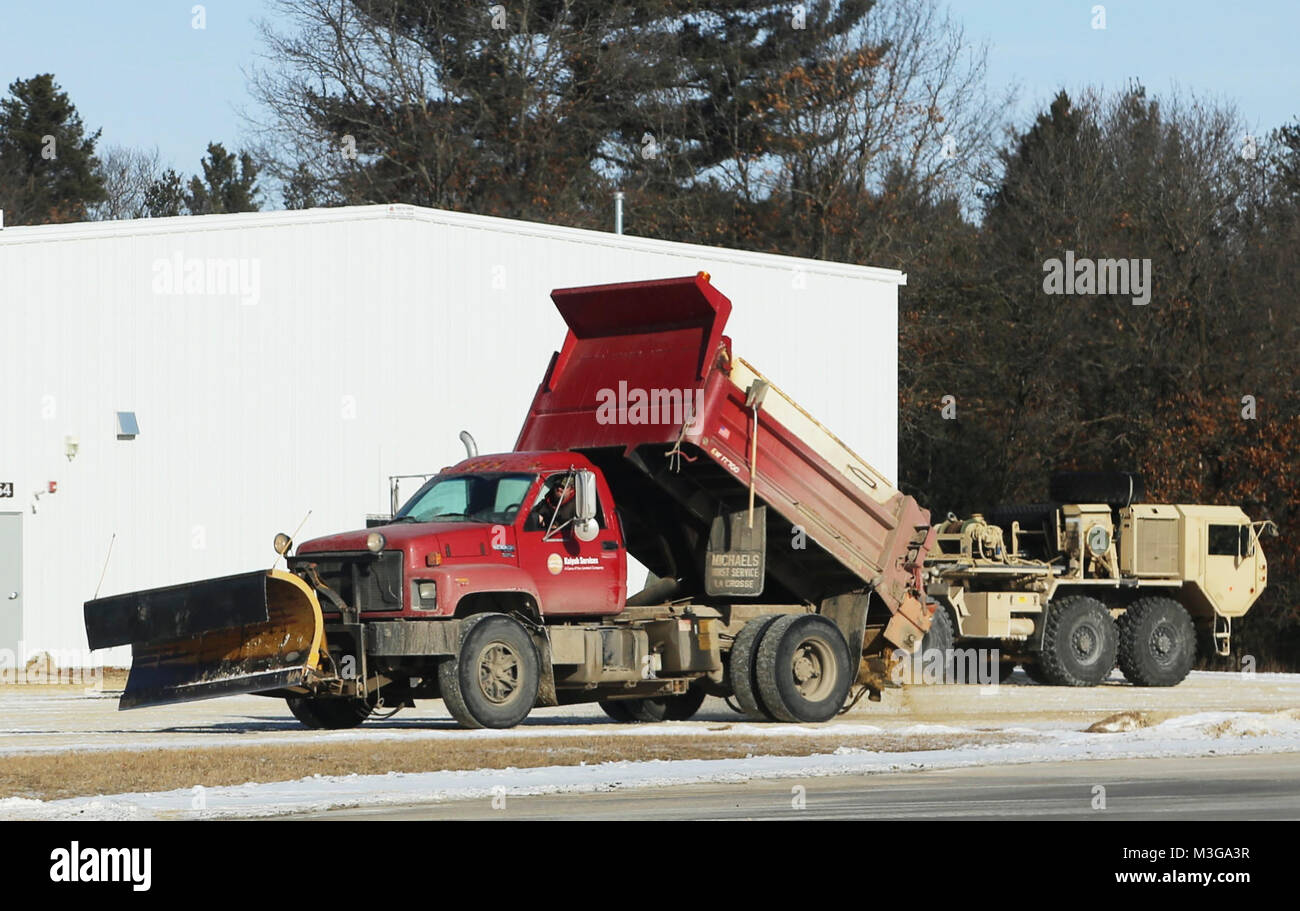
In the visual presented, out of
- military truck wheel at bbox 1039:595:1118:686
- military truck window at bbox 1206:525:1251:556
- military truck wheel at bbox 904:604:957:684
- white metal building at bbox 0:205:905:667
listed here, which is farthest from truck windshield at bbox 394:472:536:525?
military truck window at bbox 1206:525:1251:556

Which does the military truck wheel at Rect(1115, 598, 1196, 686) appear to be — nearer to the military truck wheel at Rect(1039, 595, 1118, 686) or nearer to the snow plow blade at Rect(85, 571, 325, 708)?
the military truck wheel at Rect(1039, 595, 1118, 686)

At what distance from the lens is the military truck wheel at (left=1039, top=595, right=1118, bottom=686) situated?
2767cm

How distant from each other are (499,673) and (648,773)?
12.3ft

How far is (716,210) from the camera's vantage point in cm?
5206

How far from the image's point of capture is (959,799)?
13.1 meters

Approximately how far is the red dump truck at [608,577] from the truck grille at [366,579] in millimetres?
19

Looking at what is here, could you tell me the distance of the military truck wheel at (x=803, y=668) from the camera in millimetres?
19406

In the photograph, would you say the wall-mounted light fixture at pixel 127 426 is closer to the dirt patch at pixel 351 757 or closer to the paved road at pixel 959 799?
the dirt patch at pixel 351 757

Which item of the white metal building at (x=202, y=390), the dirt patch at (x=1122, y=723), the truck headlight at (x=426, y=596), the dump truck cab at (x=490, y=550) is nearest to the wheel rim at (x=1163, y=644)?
the dirt patch at (x=1122, y=723)

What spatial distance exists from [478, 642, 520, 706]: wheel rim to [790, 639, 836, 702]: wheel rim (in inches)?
119

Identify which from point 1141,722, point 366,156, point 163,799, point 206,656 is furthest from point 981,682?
point 366,156

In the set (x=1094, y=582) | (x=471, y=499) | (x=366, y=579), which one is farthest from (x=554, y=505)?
(x=1094, y=582)

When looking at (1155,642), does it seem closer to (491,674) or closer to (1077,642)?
(1077,642)

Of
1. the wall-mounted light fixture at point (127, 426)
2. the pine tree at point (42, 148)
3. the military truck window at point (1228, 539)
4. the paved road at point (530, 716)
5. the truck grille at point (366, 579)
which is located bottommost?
the paved road at point (530, 716)
